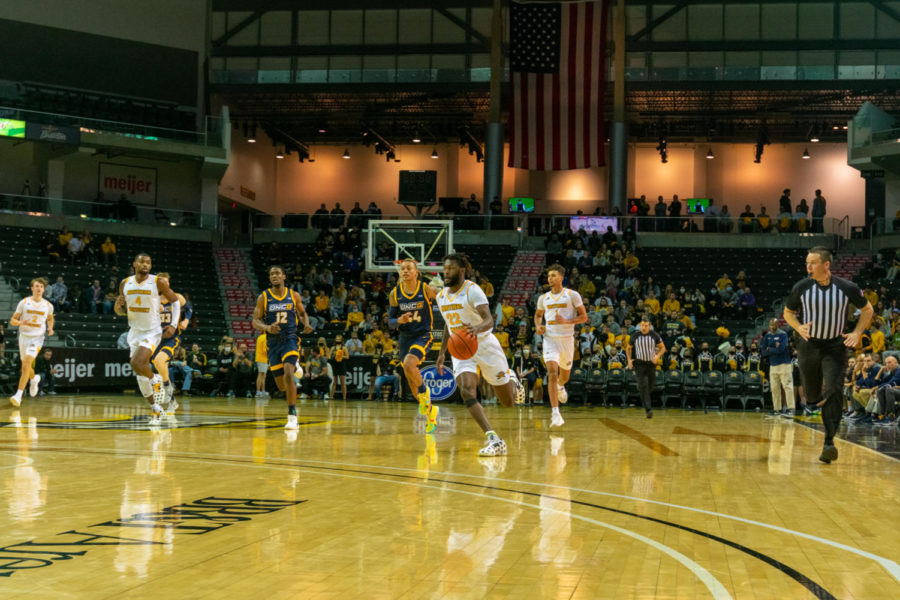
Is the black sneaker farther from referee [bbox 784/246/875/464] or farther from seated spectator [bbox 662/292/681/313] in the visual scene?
seated spectator [bbox 662/292/681/313]

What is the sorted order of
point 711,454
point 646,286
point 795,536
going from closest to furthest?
point 795,536, point 711,454, point 646,286

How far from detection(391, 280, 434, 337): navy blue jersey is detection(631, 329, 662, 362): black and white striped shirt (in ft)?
20.7

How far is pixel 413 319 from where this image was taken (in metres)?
13.4

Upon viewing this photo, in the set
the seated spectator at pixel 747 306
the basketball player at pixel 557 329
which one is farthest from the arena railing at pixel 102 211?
the basketball player at pixel 557 329

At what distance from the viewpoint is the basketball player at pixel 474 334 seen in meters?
10.4

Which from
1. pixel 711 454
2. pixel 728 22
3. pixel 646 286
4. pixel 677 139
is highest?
pixel 728 22

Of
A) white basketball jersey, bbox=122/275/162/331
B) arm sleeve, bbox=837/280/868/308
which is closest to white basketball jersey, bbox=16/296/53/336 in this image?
white basketball jersey, bbox=122/275/162/331

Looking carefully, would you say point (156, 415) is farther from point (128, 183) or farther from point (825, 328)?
point (128, 183)

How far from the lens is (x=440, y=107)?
4225 cm

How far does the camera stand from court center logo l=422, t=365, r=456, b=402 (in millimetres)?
19125

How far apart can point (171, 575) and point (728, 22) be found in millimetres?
39195

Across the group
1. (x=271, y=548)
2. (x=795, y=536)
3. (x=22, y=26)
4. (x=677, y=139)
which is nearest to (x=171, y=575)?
(x=271, y=548)

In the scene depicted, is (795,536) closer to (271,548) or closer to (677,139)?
(271,548)

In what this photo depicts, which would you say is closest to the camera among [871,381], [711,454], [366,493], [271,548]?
[271,548]
